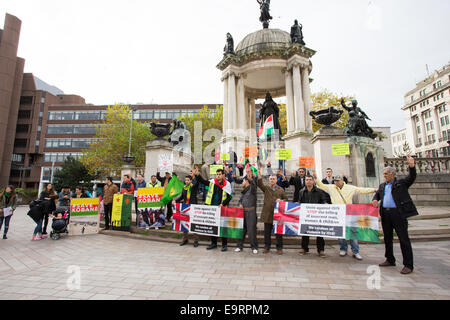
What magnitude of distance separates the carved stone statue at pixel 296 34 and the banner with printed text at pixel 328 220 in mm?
16139

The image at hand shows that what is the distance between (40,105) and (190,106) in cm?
3861

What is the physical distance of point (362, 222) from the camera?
534cm

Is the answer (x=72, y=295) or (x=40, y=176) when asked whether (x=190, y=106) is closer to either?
(x=40, y=176)

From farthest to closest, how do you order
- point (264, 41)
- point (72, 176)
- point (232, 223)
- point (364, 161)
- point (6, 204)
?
point (72, 176)
point (264, 41)
point (364, 161)
point (6, 204)
point (232, 223)

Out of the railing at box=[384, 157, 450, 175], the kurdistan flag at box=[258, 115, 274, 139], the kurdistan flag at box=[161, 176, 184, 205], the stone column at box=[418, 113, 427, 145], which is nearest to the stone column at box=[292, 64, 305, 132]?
the kurdistan flag at box=[258, 115, 274, 139]

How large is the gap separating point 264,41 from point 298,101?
5.99 metres

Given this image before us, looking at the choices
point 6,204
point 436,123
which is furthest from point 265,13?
point 436,123

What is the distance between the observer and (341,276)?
411 centimetres

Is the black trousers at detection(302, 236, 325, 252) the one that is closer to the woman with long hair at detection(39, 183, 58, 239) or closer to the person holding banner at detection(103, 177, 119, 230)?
the person holding banner at detection(103, 177, 119, 230)

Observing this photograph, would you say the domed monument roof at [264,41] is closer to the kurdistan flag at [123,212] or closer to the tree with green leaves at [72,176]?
the kurdistan flag at [123,212]

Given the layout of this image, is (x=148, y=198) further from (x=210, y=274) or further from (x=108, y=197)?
(x=210, y=274)

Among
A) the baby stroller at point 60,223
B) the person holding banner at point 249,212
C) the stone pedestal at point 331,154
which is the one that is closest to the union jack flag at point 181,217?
the person holding banner at point 249,212

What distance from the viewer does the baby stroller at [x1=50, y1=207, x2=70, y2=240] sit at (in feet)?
25.6

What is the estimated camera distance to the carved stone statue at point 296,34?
17759mm
